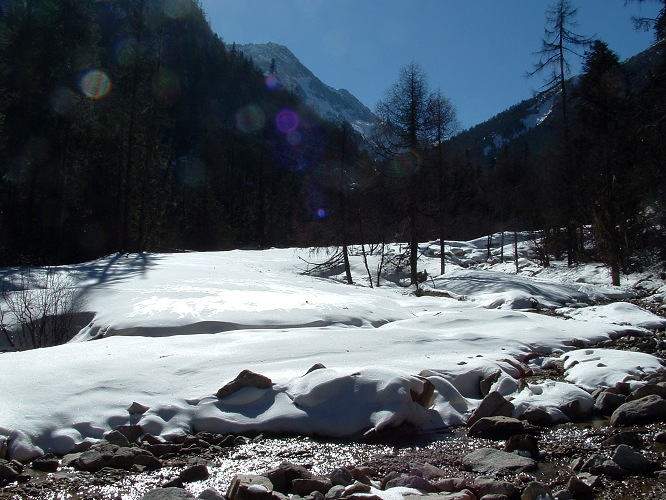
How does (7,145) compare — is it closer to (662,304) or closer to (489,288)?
(489,288)

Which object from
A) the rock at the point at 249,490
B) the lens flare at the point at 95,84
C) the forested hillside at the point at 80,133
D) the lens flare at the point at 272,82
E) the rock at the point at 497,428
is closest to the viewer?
the rock at the point at 249,490

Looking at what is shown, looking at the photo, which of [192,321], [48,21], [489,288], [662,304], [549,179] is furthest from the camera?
[549,179]

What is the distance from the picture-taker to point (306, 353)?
682cm

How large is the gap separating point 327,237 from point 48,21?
14.9 m

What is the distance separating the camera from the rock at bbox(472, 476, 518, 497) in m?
3.38

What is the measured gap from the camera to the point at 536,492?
325 centimetres

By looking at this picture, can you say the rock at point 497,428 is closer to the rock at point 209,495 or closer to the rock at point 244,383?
the rock at point 244,383

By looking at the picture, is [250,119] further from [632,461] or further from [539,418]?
[632,461]

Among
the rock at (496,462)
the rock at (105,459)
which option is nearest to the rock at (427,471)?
the rock at (496,462)

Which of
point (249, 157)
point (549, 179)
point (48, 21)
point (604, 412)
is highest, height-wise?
point (249, 157)

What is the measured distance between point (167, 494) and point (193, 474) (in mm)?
431

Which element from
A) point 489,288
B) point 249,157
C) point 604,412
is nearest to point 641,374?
point 604,412

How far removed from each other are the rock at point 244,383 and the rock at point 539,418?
8.38 ft

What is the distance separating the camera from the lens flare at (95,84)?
74.2 feet
